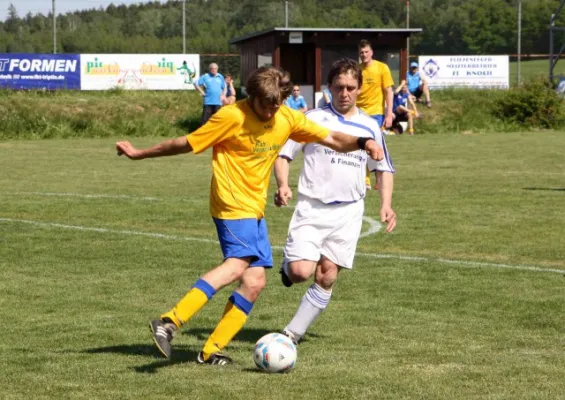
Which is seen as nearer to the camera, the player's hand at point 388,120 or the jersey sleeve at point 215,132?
the jersey sleeve at point 215,132

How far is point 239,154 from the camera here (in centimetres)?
618

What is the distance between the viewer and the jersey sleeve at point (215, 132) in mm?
6031

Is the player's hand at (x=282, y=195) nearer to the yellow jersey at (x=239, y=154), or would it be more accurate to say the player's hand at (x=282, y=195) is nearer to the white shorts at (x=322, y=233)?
the white shorts at (x=322, y=233)

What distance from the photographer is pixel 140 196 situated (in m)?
16.4

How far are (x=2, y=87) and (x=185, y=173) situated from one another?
18.8 metres

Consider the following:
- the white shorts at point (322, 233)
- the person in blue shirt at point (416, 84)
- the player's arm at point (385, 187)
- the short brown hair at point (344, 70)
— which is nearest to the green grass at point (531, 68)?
the person in blue shirt at point (416, 84)

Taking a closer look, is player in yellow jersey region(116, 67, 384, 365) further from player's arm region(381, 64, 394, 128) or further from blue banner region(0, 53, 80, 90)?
blue banner region(0, 53, 80, 90)

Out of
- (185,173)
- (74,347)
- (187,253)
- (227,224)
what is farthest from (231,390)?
(185,173)

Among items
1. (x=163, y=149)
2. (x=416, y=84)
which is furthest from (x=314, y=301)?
(x=416, y=84)

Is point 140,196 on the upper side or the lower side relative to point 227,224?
lower

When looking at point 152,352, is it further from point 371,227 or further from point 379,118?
point 379,118

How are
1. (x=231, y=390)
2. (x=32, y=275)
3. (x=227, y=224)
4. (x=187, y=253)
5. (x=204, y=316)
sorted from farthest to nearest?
1. (x=187, y=253)
2. (x=32, y=275)
3. (x=204, y=316)
4. (x=227, y=224)
5. (x=231, y=390)

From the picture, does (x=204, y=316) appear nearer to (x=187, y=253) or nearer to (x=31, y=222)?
(x=187, y=253)

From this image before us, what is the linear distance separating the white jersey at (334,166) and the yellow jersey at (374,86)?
27.8 feet
